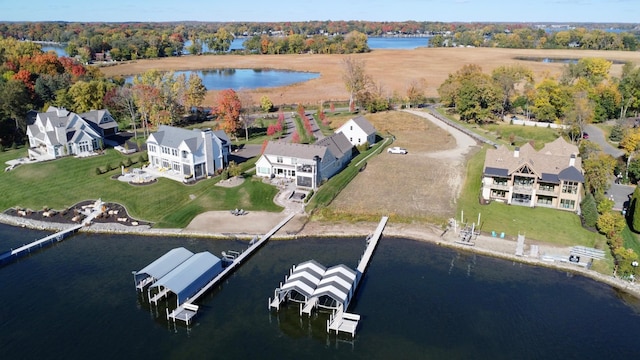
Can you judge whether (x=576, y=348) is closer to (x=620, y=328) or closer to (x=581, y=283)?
(x=620, y=328)

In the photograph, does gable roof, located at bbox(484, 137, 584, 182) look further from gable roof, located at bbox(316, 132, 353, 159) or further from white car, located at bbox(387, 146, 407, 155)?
gable roof, located at bbox(316, 132, 353, 159)

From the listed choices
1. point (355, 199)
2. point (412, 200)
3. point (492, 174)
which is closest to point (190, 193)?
point (355, 199)

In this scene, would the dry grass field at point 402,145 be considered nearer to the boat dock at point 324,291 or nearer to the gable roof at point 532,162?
the gable roof at point 532,162

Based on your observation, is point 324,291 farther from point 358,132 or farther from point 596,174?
point 358,132

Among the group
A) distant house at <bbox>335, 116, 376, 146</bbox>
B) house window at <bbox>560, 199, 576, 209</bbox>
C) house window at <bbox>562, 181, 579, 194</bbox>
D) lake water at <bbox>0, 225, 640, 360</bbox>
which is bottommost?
lake water at <bbox>0, 225, 640, 360</bbox>

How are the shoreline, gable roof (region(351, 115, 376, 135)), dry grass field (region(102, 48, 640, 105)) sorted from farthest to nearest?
dry grass field (region(102, 48, 640, 105)) < gable roof (region(351, 115, 376, 135)) < the shoreline

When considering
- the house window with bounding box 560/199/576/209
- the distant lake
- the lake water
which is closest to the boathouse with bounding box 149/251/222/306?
the lake water

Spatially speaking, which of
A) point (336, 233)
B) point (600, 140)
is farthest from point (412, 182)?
point (600, 140)
